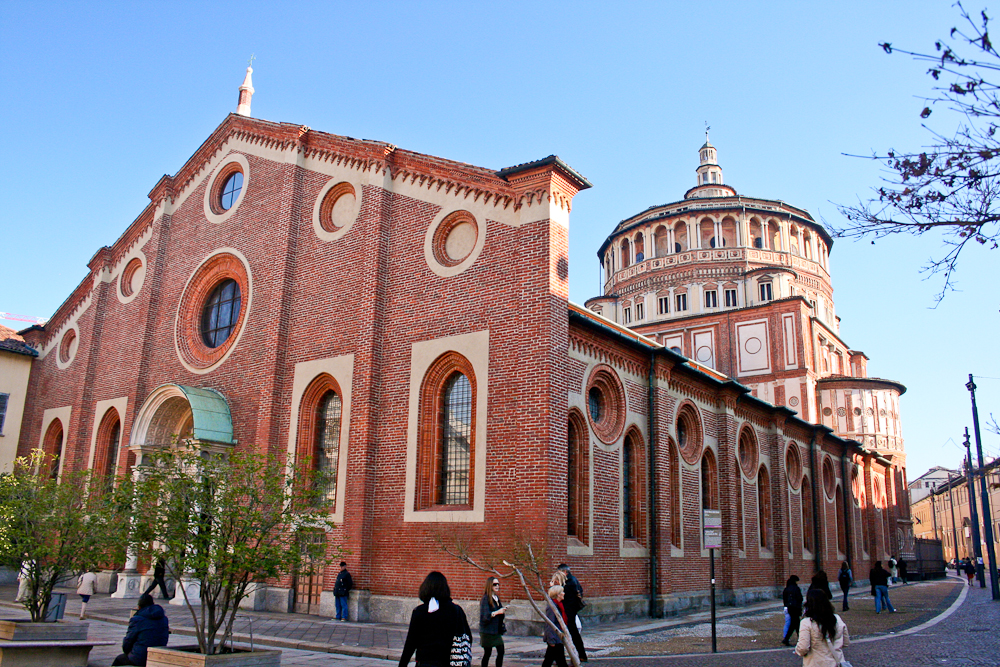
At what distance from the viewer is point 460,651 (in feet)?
19.5

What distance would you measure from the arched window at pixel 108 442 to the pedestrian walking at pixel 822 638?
2258 centimetres

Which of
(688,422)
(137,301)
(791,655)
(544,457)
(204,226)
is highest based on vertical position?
(204,226)

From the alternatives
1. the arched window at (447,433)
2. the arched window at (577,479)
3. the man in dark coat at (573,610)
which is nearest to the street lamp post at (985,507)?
the arched window at (577,479)

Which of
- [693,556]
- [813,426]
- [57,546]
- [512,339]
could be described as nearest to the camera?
[57,546]

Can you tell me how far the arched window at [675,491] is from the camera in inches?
806

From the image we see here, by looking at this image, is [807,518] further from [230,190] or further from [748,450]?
[230,190]

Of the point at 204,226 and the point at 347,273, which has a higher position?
the point at 204,226

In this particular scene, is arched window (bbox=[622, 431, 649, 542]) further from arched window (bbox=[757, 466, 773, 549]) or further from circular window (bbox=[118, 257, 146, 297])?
circular window (bbox=[118, 257, 146, 297])

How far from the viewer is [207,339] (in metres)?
22.9

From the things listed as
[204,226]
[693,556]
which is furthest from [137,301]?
[693,556]

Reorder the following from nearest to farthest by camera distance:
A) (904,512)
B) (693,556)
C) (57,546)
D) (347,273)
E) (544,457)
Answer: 1. (57,546)
2. (544,457)
3. (347,273)
4. (693,556)
5. (904,512)

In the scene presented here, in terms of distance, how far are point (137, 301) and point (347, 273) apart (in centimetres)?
978

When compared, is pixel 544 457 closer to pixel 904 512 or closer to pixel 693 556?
pixel 693 556

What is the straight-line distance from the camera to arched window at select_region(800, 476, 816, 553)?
2991 cm
